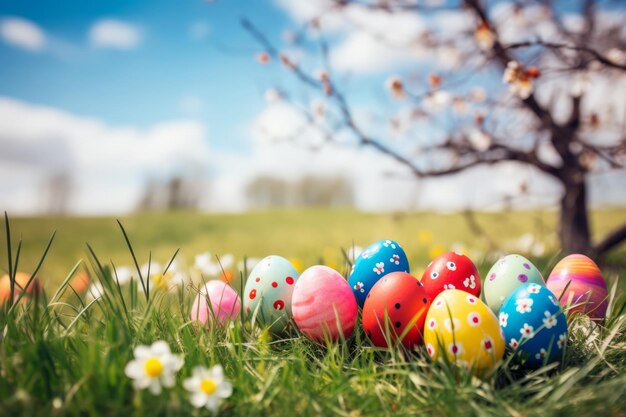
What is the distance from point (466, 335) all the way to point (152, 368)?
0.95m

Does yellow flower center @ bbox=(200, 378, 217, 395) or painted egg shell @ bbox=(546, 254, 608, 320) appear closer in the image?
yellow flower center @ bbox=(200, 378, 217, 395)

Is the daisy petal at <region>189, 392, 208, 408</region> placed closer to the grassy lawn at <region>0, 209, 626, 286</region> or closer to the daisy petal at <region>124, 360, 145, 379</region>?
the daisy petal at <region>124, 360, 145, 379</region>

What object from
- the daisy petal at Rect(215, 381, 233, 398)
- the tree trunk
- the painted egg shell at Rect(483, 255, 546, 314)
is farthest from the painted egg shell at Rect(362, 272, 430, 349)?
the tree trunk

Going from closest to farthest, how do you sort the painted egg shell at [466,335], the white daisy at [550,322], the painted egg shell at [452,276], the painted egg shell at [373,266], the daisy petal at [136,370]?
1. the daisy petal at [136,370]
2. the painted egg shell at [466,335]
3. the white daisy at [550,322]
4. the painted egg shell at [452,276]
5. the painted egg shell at [373,266]

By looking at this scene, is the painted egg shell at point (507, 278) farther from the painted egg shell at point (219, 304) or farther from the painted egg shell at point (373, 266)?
the painted egg shell at point (219, 304)

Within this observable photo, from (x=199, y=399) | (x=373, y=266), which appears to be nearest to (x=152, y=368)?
(x=199, y=399)

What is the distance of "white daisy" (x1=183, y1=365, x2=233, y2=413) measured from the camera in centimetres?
119

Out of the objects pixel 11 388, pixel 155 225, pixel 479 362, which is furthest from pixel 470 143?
pixel 155 225

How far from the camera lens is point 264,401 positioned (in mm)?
1351

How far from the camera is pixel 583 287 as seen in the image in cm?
197

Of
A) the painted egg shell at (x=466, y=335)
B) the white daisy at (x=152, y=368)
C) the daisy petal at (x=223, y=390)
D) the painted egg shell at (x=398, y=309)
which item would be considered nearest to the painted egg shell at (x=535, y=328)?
the painted egg shell at (x=466, y=335)

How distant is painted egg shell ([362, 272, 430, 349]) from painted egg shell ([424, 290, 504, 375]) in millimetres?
109

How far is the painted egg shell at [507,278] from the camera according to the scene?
1.90 metres

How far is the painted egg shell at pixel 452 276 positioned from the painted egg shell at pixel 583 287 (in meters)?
0.39
